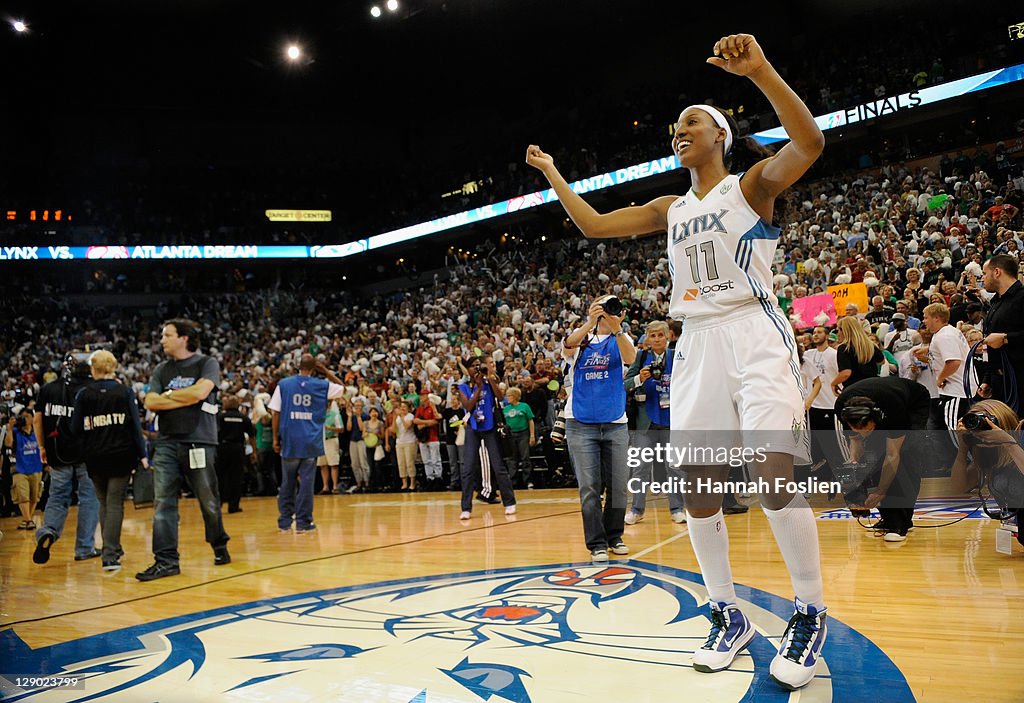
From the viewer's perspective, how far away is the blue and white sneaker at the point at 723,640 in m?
2.32

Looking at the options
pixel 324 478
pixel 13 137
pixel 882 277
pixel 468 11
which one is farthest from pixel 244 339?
pixel 882 277

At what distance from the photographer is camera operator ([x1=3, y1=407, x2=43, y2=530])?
26.2 ft

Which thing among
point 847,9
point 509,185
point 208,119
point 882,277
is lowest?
point 882,277

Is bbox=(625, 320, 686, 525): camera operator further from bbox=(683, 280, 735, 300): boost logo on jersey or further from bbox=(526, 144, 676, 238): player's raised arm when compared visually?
bbox=(683, 280, 735, 300): boost logo on jersey

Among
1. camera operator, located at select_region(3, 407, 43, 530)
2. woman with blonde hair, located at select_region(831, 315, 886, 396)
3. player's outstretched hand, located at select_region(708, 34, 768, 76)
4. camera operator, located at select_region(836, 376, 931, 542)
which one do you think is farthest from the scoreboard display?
player's outstretched hand, located at select_region(708, 34, 768, 76)

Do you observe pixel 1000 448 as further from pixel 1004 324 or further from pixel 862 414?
pixel 862 414

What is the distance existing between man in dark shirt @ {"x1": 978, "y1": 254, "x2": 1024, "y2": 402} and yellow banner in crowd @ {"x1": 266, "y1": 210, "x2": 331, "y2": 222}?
2782 cm

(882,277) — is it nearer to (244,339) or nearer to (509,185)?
(509,185)

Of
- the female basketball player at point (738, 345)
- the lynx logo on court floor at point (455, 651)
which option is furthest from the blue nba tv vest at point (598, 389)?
the female basketball player at point (738, 345)

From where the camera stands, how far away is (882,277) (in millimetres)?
10547

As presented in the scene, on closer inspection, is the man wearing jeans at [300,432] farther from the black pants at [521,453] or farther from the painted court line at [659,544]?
the painted court line at [659,544]

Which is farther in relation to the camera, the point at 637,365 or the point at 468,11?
the point at 468,11

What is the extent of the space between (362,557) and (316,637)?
2.16 metres

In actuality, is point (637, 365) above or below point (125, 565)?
above
